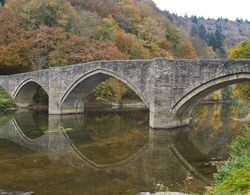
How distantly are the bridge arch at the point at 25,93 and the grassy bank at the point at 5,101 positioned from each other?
0.70 m

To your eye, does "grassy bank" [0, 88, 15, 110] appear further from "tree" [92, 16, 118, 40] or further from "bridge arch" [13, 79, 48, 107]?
"tree" [92, 16, 118, 40]

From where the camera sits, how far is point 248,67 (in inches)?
824

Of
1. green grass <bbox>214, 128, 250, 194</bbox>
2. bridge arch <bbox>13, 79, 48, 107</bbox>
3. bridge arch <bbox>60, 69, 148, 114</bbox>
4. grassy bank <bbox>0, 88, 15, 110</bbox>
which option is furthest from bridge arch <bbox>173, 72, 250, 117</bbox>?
grassy bank <bbox>0, 88, 15, 110</bbox>

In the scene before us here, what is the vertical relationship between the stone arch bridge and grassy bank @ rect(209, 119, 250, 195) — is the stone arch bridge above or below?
above

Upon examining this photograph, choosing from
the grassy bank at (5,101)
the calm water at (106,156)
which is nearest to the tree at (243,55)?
the calm water at (106,156)

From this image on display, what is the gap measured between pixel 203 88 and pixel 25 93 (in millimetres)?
23376

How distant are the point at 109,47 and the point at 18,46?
10.2 metres

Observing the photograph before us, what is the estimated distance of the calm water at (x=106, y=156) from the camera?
485 inches

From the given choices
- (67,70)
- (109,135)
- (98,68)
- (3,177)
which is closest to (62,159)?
(3,177)

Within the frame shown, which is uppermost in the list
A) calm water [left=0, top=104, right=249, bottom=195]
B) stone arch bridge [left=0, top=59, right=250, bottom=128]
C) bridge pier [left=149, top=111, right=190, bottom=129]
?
stone arch bridge [left=0, top=59, right=250, bottom=128]

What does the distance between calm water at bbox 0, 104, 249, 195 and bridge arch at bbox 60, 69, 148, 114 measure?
3.82 metres

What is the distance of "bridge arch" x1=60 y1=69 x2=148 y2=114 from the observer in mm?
29922

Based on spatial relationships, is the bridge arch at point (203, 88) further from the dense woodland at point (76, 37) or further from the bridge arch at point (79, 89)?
the dense woodland at point (76, 37)

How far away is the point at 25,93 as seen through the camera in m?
40.2
